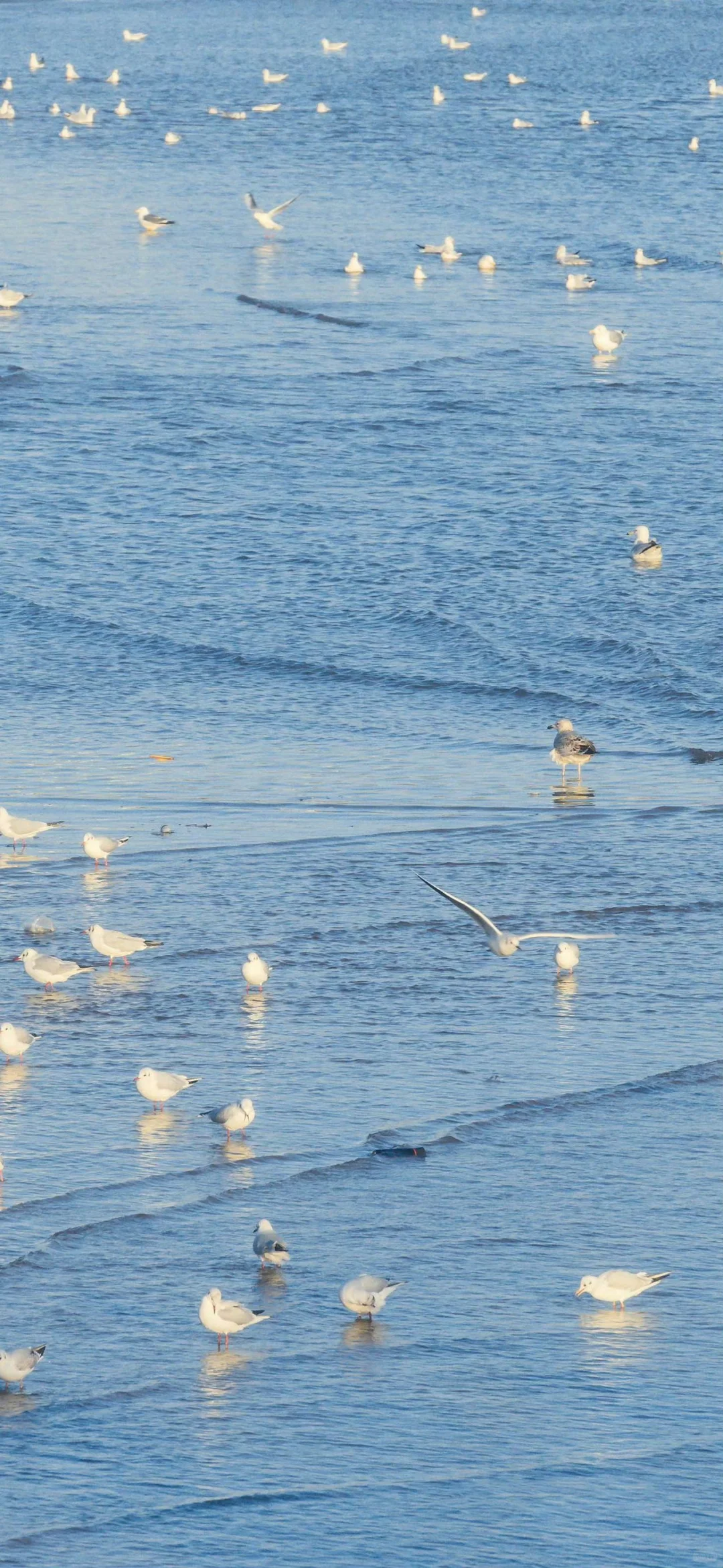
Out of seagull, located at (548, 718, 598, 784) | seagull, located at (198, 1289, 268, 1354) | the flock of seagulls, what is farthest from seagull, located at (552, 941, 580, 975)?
seagull, located at (198, 1289, 268, 1354)

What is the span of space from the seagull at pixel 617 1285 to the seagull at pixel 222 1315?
177cm

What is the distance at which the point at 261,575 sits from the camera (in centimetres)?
3083

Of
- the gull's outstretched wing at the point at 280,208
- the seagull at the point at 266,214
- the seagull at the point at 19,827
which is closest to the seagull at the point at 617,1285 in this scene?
the seagull at the point at 19,827

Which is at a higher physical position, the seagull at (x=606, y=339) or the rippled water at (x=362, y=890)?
the seagull at (x=606, y=339)

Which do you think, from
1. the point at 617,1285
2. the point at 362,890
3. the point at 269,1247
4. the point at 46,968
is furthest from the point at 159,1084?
the point at 362,890

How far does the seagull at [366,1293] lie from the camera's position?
12.3 m

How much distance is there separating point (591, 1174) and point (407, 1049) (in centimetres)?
215

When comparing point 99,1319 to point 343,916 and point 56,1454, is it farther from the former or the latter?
point 343,916

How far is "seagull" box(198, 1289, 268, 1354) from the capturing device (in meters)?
12.0

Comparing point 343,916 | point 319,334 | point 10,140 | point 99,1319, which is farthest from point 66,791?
point 10,140

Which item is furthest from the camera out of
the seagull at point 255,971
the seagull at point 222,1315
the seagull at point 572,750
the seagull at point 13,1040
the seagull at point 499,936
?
the seagull at point 572,750

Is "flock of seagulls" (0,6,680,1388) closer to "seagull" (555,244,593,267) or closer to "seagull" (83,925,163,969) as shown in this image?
"seagull" (83,925,163,969)

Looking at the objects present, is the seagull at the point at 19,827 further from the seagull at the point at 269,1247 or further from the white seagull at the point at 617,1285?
the white seagull at the point at 617,1285

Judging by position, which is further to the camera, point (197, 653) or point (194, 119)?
point (194, 119)
